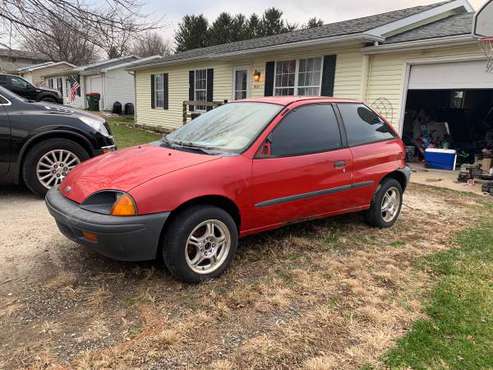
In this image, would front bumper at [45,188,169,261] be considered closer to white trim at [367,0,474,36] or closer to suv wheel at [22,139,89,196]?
suv wheel at [22,139,89,196]

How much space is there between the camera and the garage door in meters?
8.39

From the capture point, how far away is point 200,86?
51.9ft

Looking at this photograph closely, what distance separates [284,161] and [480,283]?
2.02m

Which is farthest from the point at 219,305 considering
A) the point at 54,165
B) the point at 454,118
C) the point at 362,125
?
the point at 454,118

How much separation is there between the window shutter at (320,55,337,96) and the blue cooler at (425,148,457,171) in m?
2.97

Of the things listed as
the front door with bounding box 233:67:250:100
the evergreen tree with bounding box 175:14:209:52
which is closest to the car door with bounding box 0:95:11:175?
the front door with bounding box 233:67:250:100

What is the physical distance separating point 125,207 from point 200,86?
1355cm

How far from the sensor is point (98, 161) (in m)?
3.73

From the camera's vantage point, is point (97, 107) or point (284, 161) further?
point (97, 107)

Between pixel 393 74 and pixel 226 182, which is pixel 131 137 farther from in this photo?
pixel 226 182

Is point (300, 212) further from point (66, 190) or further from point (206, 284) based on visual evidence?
point (66, 190)

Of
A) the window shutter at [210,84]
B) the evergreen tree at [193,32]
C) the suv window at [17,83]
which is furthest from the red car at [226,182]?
the evergreen tree at [193,32]

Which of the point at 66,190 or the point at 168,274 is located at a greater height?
the point at 66,190

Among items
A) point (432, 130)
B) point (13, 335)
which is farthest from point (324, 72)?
point (13, 335)
